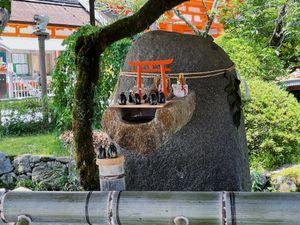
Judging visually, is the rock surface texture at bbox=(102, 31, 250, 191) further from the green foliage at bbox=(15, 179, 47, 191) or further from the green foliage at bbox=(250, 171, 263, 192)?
the green foliage at bbox=(15, 179, 47, 191)

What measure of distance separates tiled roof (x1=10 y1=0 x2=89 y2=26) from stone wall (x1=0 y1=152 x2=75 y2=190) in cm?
494

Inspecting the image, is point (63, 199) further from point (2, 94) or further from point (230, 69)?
point (2, 94)

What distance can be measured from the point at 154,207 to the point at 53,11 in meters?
10.2

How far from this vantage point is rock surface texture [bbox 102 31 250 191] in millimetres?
2479

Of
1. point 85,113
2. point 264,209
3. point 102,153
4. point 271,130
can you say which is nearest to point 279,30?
point 271,130

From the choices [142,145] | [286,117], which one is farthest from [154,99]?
[286,117]

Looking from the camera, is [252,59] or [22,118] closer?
[252,59]

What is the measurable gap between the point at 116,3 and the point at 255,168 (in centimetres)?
483

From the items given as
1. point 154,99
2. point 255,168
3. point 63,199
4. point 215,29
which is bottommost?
point 255,168

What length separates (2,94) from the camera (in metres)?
10.5

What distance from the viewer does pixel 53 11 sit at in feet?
35.3

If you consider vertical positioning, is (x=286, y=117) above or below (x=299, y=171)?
above

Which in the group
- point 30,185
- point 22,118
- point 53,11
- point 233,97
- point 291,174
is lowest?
point 30,185

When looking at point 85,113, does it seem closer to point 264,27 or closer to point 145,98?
point 145,98
